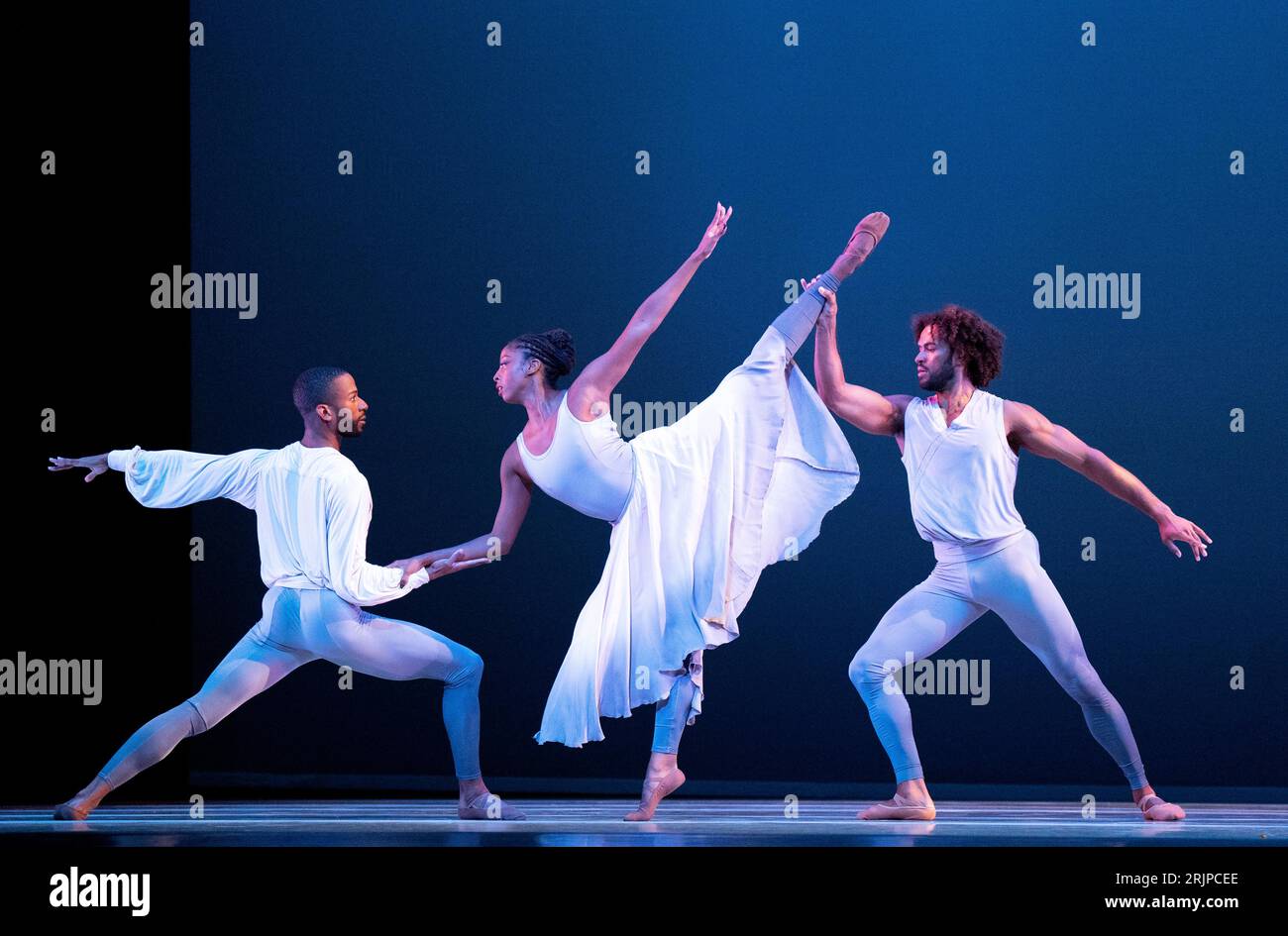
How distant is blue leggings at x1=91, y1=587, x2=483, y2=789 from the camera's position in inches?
155

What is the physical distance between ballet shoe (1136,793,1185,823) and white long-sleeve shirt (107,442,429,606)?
2267 mm

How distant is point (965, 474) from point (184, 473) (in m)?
2.35

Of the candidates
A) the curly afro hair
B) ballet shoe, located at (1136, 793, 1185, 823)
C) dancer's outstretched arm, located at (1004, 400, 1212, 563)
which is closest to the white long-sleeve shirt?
the curly afro hair

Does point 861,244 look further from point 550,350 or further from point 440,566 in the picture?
point 440,566

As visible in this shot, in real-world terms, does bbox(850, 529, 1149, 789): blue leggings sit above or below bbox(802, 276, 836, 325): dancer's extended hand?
below

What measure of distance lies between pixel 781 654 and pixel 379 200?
263 centimetres

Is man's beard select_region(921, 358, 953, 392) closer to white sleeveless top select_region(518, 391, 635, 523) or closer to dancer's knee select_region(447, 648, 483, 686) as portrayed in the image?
white sleeveless top select_region(518, 391, 635, 523)

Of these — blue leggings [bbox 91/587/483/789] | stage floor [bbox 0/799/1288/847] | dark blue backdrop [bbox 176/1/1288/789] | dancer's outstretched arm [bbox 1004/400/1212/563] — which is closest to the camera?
stage floor [bbox 0/799/1288/847]

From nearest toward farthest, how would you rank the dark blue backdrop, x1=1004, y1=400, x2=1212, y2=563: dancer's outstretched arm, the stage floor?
the stage floor, x1=1004, y1=400, x2=1212, y2=563: dancer's outstretched arm, the dark blue backdrop

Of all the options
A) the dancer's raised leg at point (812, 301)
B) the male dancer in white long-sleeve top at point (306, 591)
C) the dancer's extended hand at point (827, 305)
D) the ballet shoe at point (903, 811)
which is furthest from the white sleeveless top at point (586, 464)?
the ballet shoe at point (903, 811)

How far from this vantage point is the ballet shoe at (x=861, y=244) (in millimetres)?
4547

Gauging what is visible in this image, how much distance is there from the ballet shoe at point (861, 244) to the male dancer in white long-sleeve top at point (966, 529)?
114 millimetres

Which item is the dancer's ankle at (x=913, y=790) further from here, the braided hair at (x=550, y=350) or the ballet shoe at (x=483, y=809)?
the braided hair at (x=550, y=350)
